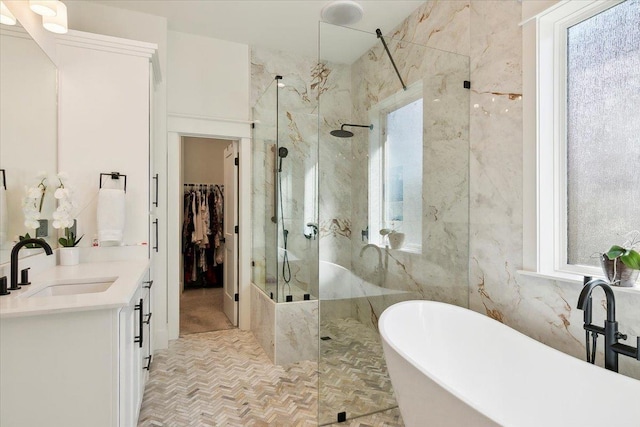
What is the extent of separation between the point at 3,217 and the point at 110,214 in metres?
0.73

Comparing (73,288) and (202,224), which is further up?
(202,224)

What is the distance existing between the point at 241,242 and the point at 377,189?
6.40ft

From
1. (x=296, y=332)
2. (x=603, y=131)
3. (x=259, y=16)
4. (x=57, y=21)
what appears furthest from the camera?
(x=259, y=16)

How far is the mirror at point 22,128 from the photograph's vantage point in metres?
1.62

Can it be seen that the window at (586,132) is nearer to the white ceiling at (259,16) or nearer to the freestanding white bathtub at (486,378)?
the freestanding white bathtub at (486,378)

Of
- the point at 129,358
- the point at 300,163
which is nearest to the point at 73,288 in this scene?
the point at 129,358

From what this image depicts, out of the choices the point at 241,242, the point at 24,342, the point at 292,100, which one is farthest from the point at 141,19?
the point at 24,342

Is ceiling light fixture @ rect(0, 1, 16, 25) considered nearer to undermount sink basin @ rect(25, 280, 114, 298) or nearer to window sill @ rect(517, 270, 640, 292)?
undermount sink basin @ rect(25, 280, 114, 298)

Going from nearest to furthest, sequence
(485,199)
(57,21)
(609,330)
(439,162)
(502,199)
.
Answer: (609,330), (57,21), (502,199), (485,199), (439,162)

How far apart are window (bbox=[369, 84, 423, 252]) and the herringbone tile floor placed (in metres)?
0.86

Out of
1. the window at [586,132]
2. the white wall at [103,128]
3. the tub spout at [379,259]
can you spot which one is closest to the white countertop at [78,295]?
the white wall at [103,128]

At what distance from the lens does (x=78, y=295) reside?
148 centimetres

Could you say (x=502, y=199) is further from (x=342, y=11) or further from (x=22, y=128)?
(x=22, y=128)

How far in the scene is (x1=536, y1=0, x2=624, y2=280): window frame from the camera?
1.90 m
